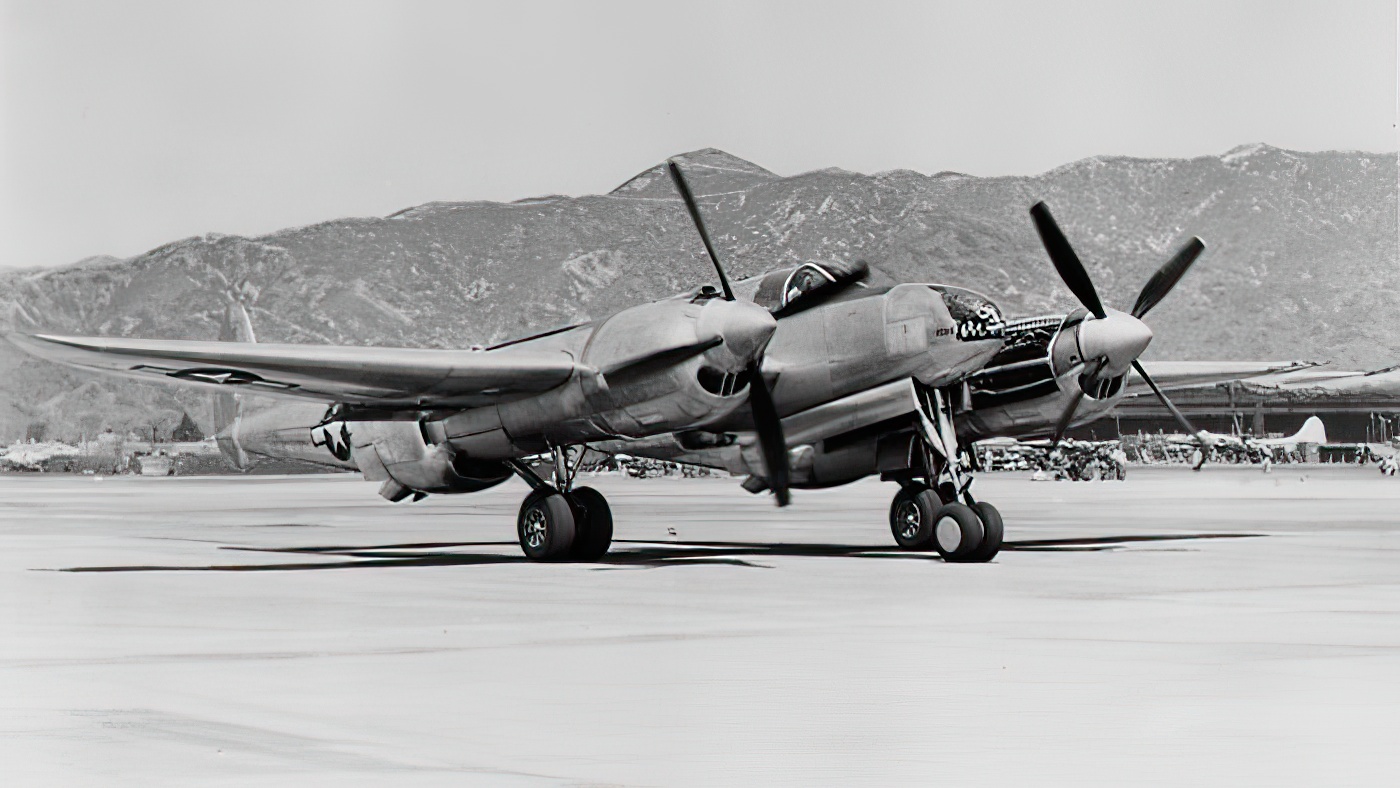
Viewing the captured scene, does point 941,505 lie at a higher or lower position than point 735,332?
lower

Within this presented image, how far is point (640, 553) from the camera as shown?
27.5 meters

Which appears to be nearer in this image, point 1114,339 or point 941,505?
point 1114,339

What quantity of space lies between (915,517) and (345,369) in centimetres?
919

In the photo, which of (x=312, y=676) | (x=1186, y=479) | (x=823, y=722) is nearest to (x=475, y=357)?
(x=312, y=676)

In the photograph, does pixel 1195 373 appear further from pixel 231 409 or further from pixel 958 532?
pixel 231 409

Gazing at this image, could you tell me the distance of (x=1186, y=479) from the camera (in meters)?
83.6

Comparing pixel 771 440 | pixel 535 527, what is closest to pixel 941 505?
pixel 771 440

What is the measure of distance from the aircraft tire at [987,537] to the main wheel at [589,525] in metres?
5.46

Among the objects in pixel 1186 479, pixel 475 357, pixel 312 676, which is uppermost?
pixel 475 357

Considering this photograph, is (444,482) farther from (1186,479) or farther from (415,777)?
(1186,479)

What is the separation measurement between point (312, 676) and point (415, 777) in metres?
3.97

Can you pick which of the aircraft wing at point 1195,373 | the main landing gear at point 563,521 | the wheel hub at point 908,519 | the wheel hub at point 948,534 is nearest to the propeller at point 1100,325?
the wheel hub at point 948,534

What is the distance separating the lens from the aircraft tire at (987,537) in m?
23.4

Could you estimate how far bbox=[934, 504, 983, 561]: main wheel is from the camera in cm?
2325
